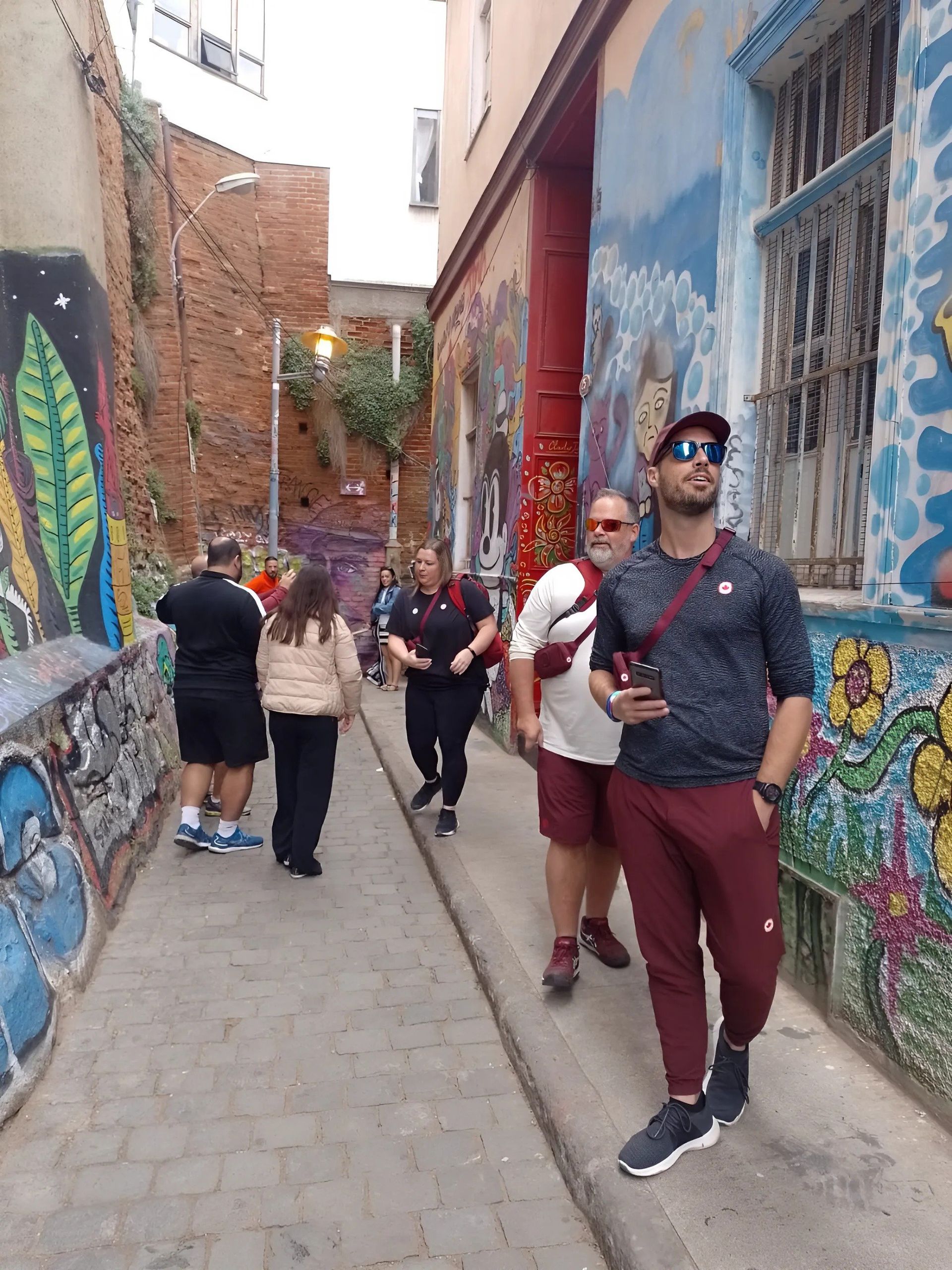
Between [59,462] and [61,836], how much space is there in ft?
8.26

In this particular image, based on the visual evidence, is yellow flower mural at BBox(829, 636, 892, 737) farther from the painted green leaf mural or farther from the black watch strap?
the painted green leaf mural

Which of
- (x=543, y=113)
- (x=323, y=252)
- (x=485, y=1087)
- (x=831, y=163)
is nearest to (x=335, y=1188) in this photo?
(x=485, y=1087)

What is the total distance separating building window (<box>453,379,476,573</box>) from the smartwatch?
8.66 meters

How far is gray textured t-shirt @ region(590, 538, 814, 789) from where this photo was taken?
2318 mm

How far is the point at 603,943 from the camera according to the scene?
3734mm

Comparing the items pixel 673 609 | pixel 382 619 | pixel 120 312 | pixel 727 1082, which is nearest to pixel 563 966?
pixel 727 1082

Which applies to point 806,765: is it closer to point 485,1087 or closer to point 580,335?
point 485,1087

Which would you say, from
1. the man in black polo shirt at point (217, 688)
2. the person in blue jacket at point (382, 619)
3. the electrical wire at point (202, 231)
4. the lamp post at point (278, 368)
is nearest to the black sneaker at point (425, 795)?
the man in black polo shirt at point (217, 688)

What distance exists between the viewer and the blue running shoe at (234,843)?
5.39 meters

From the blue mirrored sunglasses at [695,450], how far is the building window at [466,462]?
844 centimetres

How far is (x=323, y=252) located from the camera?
57.1 ft

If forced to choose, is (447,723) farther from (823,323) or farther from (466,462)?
(466,462)

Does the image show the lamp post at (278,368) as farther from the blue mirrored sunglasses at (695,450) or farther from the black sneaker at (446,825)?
the blue mirrored sunglasses at (695,450)

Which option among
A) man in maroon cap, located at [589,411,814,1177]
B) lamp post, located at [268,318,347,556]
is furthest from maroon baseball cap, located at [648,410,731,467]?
lamp post, located at [268,318,347,556]
